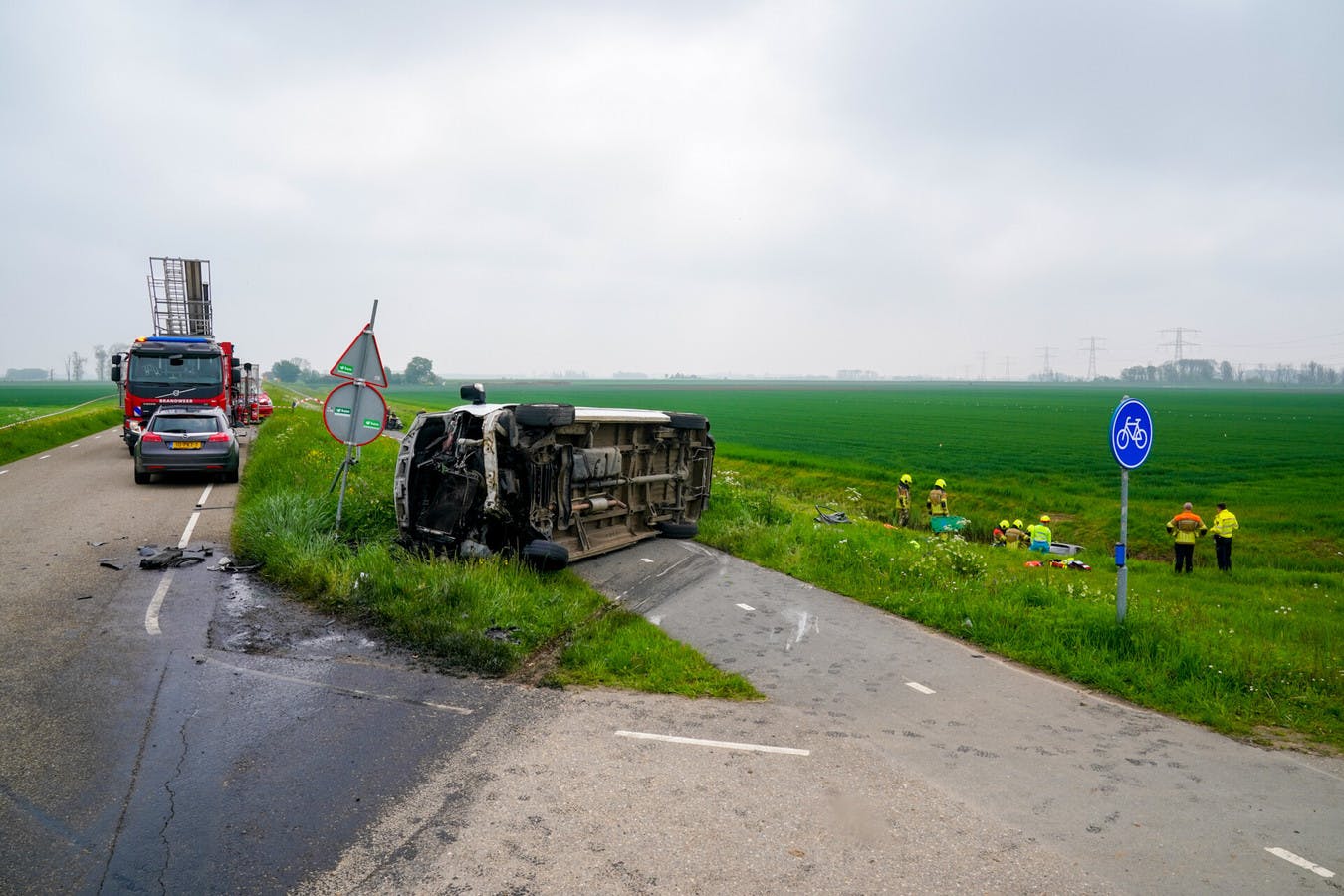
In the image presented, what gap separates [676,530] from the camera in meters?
12.5

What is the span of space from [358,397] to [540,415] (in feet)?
8.66

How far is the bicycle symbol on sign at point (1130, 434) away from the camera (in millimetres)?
8086

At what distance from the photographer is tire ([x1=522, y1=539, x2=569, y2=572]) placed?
9.21m

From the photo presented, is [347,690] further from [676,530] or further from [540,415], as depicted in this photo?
[676,530]

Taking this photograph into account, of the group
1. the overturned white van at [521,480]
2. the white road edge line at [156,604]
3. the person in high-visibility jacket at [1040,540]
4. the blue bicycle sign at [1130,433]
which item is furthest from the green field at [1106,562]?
the white road edge line at [156,604]

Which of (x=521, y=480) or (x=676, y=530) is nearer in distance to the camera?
(x=521, y=480)

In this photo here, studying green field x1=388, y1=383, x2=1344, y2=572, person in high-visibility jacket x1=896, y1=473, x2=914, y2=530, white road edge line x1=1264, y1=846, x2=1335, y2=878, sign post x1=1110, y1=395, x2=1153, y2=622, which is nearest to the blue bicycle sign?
sign post x1=1110, y1=395, x2=1153, y2=622

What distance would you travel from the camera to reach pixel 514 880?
3.89 metres

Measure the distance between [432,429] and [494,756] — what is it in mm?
6009

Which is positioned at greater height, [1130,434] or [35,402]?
[35,402]

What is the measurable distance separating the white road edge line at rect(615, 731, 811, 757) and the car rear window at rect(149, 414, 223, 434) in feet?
47.1

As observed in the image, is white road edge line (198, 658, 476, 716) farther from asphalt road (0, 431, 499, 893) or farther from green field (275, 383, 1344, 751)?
green field (275, 383, 1344, 751)

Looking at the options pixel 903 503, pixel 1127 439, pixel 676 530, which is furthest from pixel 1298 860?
pixel 903 503

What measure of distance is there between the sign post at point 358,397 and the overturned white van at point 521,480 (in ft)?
1.90
